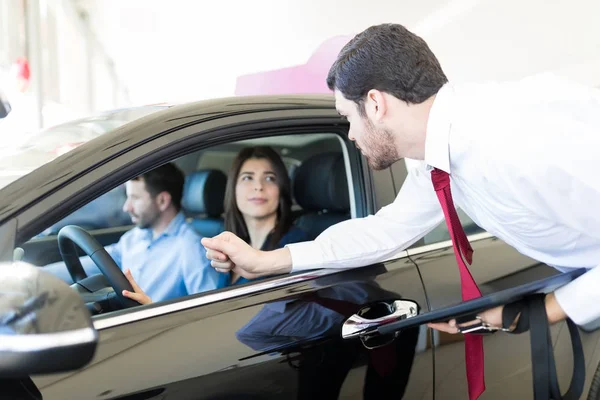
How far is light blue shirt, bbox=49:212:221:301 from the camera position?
1.62 meters

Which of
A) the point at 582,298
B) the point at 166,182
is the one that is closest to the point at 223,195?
the point at 166,182

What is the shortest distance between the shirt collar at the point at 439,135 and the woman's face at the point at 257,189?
0.81m

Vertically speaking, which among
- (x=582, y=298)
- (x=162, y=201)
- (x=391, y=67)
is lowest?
(x=582, y=298)

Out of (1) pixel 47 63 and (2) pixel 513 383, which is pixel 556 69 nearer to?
(2) pixel 513 383

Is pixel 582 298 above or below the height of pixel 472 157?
below

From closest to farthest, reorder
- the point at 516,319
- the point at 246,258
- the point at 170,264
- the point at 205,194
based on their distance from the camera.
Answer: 1. the point at 516,319
2. the point at 246,258
3. the point at 170,264
4. the point at 205,194

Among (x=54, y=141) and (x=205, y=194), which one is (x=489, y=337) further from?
(x=205, y=194)

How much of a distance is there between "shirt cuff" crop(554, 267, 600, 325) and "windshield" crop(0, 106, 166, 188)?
3.48 ft

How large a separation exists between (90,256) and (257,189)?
714mm

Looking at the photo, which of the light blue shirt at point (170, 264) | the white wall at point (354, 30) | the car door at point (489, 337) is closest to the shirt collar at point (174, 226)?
the light blue shirt at point (170, 264)

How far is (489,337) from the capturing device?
4.59 feet

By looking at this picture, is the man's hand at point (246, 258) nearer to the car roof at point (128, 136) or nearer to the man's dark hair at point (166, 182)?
the car roof at point (128, 136)

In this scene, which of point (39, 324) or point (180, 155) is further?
point (180, 155)

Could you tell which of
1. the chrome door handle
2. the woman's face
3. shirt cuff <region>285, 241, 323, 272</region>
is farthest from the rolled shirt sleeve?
the woman's face
